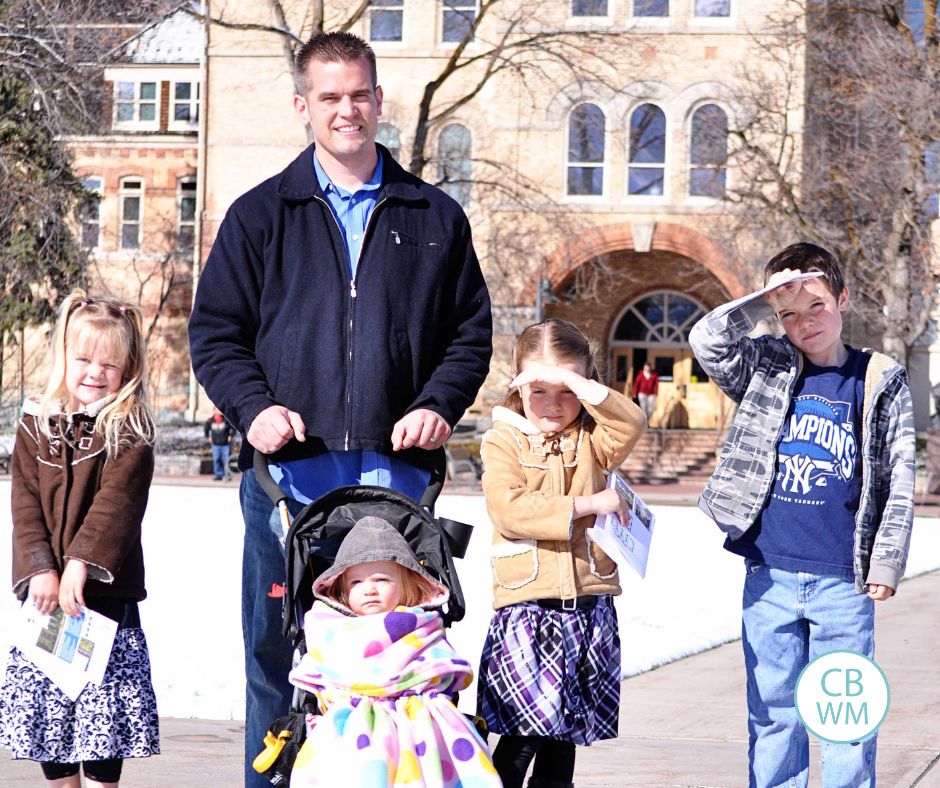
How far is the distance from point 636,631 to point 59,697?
593 centimetres

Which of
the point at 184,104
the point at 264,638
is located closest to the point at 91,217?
the point at 184,104

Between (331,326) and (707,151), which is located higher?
(707,151)

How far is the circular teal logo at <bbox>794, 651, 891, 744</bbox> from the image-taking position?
4895mm

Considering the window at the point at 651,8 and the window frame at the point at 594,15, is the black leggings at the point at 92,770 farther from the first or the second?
the window at the point at 651,8

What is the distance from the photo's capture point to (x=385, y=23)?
38.1 metres

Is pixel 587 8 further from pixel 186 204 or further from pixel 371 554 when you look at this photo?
pixel 371 554

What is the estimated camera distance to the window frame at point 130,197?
4228cm

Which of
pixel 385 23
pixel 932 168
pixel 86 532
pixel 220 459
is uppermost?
pixel 385 23

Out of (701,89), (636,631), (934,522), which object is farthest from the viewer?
(701,89)

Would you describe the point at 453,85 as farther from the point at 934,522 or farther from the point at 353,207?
the point at 353,207

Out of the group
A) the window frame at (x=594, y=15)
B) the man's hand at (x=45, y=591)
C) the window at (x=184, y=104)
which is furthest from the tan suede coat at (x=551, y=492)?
the window at (x=184, y=104)

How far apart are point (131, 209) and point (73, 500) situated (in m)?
39.4

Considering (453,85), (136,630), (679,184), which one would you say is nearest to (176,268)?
(453,85)

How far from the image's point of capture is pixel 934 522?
22953 mm
